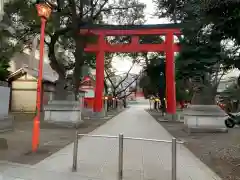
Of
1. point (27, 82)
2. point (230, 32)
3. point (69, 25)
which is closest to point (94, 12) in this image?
point (69, 25)

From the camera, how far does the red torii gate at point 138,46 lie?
2384 centimetres

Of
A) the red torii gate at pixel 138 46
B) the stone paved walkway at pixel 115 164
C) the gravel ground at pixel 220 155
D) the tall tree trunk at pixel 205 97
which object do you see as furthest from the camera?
the red torii gate at pixel 138 46

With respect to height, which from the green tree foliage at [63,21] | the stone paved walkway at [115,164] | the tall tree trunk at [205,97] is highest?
the green tree foliage at [63,21]

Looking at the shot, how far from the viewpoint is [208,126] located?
1392 cm

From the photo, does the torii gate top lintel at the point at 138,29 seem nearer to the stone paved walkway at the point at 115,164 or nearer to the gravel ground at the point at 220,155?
the gravel ground at the point at 220,155

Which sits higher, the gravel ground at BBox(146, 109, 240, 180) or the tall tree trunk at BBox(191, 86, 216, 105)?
the tall tree trunk at BBox(191, 86, 216, 105)

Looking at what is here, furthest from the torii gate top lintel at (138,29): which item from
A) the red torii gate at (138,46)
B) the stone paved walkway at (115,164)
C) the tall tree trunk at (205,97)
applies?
the stone paved walkway at (115,164)

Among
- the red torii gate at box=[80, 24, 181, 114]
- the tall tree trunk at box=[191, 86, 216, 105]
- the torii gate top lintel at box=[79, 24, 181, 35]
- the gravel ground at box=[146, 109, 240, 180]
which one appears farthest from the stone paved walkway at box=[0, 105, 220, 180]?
the torii gate top lintel at box=[79, 24, 181, 35]

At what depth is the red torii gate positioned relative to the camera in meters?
23.8

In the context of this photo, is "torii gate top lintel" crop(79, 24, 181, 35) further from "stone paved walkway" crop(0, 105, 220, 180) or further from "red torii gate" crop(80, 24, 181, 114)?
"stone paved walkway" crop(0, 105, 220, 180)

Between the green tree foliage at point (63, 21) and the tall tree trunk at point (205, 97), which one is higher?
the green tree foliage at point (63, 21)

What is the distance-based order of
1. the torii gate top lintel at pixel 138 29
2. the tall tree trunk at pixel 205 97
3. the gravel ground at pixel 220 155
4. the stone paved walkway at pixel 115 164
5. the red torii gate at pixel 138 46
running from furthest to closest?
1. the red torii gate at pixel 138 46
2. the torii gate top lintel at pixel 138 29
3. the tall tree trunk at pixel 205 97
4. the gravel ground at pixel 220 155
5. the stone paved walkway at pixel 115 164

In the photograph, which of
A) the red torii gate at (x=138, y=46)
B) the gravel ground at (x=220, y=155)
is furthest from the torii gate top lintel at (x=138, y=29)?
the gravel ground at (x=220, y=155)

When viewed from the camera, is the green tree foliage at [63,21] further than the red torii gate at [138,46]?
No
